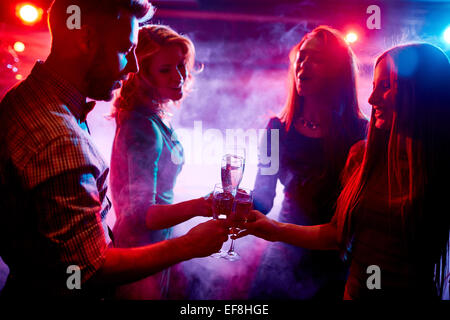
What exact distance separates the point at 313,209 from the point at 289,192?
0.23m

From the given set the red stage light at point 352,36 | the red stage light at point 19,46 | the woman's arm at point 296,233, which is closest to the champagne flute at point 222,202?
the woman's arm at point 296,233

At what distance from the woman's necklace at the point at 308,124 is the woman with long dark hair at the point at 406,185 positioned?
0.58 m

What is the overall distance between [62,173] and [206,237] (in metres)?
0.74

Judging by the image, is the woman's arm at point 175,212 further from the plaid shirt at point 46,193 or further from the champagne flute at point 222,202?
the plaid shirt at point 46,193

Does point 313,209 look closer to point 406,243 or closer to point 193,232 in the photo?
point 406,243

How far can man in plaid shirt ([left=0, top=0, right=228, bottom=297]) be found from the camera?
35.0 inches

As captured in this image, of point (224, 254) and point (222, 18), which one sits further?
point (222, 18)

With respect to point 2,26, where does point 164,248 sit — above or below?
below

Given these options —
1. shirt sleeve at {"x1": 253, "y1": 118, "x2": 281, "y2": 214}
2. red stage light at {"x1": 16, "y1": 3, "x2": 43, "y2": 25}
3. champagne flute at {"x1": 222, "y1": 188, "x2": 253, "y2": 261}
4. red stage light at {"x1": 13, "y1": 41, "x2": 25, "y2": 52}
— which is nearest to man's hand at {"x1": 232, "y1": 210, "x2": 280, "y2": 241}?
champagne flute at {"x1": 222, "y1": 188, "x2": 253, "y2": 261}

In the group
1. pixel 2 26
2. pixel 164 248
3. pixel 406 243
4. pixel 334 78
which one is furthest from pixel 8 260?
pixel 2 26

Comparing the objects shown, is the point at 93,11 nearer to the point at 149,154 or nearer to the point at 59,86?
the point at 59,86

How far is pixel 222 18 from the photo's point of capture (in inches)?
104

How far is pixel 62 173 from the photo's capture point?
89 cm
